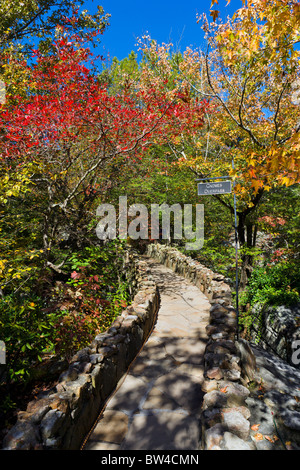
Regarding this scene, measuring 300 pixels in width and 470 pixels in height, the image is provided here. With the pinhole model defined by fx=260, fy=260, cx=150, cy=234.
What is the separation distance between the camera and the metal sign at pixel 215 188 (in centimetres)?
457

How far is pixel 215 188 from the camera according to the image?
464 cm

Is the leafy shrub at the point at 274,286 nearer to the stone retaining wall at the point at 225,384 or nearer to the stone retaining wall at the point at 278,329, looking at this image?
the stone retaining wall at the point at 278,329

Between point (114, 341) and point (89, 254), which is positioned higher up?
point (89, 254)

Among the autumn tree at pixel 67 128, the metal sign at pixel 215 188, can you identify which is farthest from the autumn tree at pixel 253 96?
the autumn tree at pixel 67 128

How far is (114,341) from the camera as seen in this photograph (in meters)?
3.76

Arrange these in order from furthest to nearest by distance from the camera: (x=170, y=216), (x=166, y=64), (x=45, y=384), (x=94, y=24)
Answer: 1. (x=170, y=216)
2. (x=166, y=64)
3. (x=94, y=24)
4. (x=45, y=384)

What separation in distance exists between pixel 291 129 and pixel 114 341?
27.0 feet

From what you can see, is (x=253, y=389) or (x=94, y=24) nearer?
(x=253, y=389)

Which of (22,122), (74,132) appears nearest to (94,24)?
(74,132)

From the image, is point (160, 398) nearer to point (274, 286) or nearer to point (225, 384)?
point (225, 384)

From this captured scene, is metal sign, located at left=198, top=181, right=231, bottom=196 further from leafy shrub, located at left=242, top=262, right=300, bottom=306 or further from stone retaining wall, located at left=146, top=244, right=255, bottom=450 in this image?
leafy shrub, located at left=242, top=262, right=300, bottom=306

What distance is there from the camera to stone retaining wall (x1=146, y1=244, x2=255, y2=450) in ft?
7.53

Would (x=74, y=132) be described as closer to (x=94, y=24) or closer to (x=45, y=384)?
(x=45, y=384)

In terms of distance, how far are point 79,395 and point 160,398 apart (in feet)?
4.00
